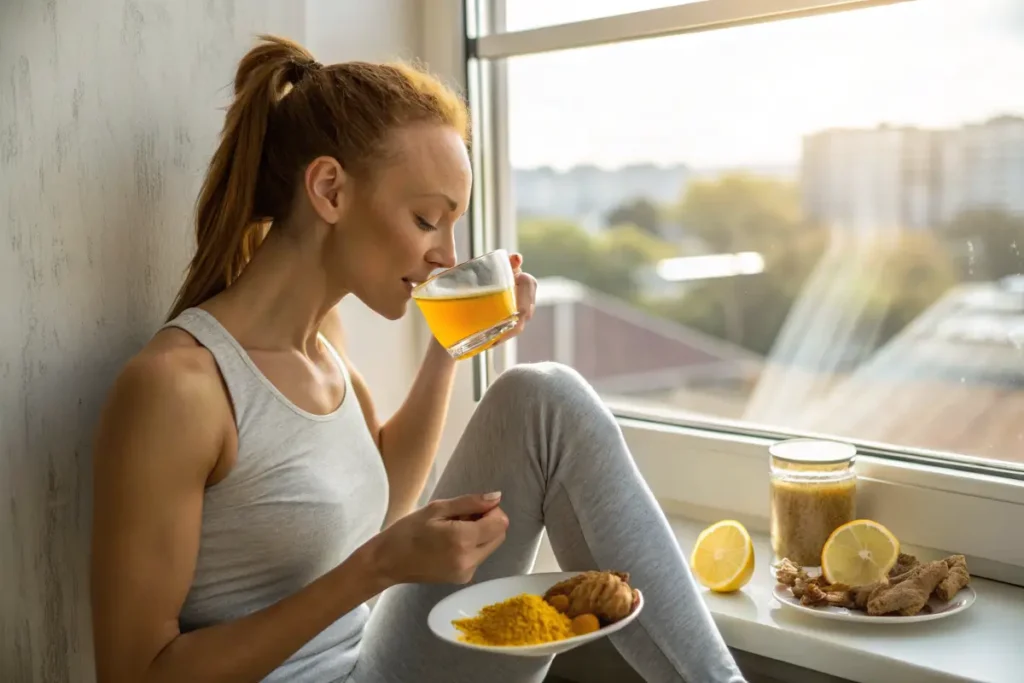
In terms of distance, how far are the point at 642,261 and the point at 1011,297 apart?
22.4 inches

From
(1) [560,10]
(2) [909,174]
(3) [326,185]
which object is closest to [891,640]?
(2) [909,174]

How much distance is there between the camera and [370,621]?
1384 millimetres

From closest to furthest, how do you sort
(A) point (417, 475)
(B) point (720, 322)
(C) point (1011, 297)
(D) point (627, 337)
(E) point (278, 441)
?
(E) point (278, 441) < (C) point (1011, 297) < (A) point (417, 475) < (B) point (720, 322) < (D) point (627, 337)

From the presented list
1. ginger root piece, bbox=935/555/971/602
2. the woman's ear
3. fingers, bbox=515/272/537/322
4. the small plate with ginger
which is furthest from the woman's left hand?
ginger root piece, bbox=935/555/971/602

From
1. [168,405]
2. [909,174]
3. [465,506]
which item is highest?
[909,174]

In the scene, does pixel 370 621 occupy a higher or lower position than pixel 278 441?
lower

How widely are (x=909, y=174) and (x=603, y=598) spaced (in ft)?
2.34

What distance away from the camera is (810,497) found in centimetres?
139

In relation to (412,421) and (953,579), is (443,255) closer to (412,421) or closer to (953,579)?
(412,421)

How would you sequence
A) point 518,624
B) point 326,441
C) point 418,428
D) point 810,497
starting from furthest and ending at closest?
point 418,428 → point 810,497 → point 326,441 → point 518,624

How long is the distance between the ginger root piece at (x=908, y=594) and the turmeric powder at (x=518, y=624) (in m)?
0.40

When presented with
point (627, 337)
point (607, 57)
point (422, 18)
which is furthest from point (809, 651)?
point (422, 18)

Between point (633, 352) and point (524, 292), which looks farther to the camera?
point (633, 352)

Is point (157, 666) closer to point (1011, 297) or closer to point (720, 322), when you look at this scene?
point (720, 322)
